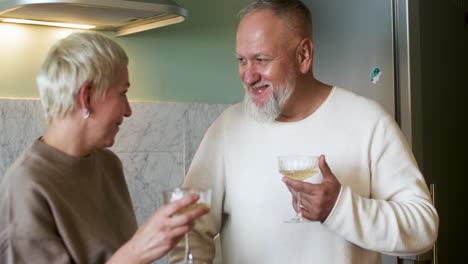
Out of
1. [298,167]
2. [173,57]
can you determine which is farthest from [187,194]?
[173,57]

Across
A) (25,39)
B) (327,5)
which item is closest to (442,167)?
(327,5)

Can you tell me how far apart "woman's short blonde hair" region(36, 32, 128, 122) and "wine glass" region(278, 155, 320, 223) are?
0.51m

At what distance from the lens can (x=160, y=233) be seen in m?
1.35

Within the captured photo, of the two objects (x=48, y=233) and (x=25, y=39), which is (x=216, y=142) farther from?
(x=25, y=39)

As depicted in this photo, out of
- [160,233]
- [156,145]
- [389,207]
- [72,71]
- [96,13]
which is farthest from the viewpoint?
[156,145]

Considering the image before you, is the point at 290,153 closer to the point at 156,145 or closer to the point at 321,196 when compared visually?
the point at 321,196

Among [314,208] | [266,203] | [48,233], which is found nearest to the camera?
[48,233]

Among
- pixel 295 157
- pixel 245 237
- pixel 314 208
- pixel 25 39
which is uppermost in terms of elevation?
pixel 25 39

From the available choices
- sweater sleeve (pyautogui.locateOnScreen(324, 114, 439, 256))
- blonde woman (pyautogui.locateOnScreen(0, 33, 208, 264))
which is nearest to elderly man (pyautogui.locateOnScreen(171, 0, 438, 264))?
sweater sleeve (pyautogui.locateOnScreen(324, 114, 439, 256))

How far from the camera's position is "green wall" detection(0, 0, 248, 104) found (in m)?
2.49

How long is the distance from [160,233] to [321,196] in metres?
0.50

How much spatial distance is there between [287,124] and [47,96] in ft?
2.43

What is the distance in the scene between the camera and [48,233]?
1.41 m

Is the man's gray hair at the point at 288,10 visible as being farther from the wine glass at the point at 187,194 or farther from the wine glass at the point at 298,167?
the wine glass at the point at 187,194
